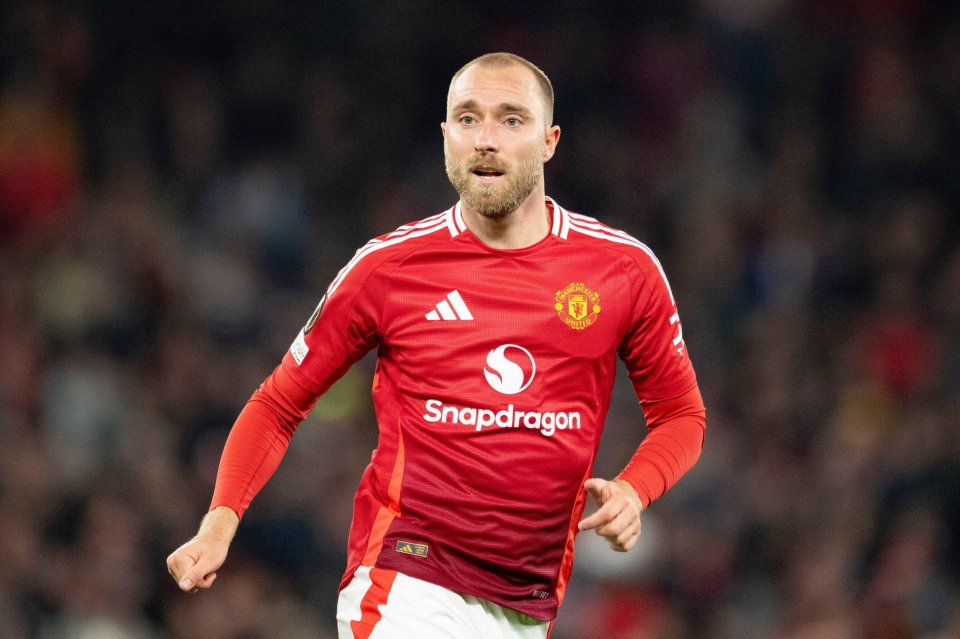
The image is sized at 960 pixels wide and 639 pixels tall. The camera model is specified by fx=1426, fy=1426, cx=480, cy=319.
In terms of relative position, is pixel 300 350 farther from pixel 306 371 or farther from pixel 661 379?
pixel 661 379

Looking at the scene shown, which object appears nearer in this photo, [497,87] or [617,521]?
[617,521]

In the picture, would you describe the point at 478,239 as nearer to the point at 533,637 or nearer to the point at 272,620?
the point at 533,637

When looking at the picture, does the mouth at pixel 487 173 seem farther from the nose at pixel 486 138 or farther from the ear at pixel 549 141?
the ear at pixel 549 141

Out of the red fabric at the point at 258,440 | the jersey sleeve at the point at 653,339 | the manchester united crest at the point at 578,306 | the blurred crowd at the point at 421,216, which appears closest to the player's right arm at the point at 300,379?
the red fabric at the point at 258,440

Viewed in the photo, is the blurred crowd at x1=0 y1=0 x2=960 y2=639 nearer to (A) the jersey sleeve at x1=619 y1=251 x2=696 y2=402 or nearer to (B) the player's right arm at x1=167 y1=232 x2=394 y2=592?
(A) the jersey sleeve at x1=619 y1=251 x2=696 y2=402

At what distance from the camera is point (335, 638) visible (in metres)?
8.05

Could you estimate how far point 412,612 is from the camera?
12.4 feet

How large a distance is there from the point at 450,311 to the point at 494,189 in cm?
36

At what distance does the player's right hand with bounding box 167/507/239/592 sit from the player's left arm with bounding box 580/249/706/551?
107cm

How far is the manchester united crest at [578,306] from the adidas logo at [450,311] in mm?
256

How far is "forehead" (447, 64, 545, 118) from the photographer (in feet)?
13.1

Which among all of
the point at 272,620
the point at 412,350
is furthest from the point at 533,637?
the point at 272,620

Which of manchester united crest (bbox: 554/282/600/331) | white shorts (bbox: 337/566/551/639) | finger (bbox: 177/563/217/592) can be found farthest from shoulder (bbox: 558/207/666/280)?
finger (bbox: 177/563/217/592)

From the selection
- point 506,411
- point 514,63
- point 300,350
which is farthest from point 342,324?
point 514,63
